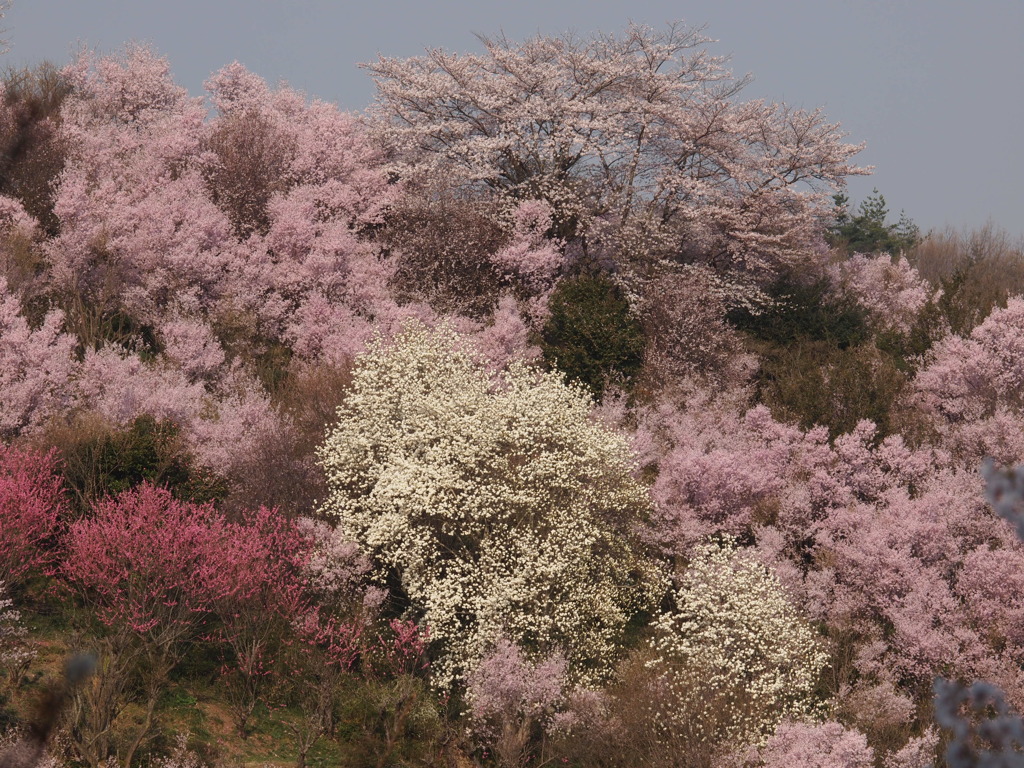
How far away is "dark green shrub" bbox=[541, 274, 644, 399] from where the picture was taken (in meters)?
45.1

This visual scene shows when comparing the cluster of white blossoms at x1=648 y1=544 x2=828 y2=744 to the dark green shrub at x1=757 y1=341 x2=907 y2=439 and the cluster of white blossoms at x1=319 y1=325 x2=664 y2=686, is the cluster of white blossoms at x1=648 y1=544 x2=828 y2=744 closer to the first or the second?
the cluster of white blossoms at x1=319 y1=325 x2=664 y2=686

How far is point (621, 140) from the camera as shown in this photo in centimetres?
5553

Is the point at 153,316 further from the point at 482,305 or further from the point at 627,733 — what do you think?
the point at 627,733

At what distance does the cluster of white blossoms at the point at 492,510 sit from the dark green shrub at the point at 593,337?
10750 millimetres

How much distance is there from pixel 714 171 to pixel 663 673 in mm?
34371

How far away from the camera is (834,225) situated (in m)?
104

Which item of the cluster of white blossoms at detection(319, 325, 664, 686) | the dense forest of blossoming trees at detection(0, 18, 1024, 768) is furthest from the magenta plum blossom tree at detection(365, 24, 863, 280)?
→ the cluster of white blossoms at detection(319, 325, 664, 686)

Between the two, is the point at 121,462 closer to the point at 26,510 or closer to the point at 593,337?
the point at 26,510

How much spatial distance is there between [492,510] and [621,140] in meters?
29.1

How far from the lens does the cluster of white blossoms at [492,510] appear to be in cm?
3045

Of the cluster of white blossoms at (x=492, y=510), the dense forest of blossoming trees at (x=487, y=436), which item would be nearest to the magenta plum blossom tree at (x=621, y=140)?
the dense forest of blossoming trees at (x=487, y=436)

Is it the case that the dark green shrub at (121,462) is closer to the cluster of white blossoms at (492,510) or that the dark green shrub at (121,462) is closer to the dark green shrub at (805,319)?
the cluster of white blossoms at (492,510)

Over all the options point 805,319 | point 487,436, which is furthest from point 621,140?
point 487,436

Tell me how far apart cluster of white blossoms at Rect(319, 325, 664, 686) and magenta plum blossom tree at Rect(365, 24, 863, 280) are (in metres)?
21.9
